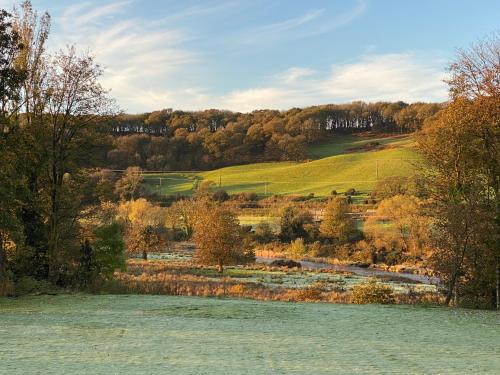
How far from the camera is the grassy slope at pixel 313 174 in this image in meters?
96.1

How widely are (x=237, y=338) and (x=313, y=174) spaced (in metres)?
96.5

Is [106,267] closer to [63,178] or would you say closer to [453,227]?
[63,178]

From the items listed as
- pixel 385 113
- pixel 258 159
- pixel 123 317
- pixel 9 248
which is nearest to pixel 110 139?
pixel 9 248

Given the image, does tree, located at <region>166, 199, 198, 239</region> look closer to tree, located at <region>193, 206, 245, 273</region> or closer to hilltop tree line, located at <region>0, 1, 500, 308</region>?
tree, located at <region>193, 206, 245, 273</region>

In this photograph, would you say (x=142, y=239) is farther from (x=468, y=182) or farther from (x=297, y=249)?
(x=468, y=182)

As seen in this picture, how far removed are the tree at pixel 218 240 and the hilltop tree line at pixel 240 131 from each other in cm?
6681

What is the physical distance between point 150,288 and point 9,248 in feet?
19.8

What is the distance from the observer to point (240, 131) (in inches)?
5448

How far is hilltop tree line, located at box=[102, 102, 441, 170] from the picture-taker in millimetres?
128000

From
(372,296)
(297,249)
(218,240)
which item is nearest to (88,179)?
(372,296)

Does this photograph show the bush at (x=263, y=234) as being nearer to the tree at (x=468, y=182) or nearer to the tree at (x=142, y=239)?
the tree at (x=142, y=239)

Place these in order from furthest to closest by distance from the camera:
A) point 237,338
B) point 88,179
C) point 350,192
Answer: point 350,192, point 88,179, point 237,338

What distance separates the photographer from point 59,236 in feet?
75.0

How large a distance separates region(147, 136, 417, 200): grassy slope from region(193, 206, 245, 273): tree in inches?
1765
